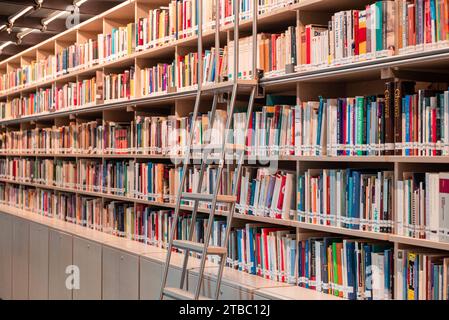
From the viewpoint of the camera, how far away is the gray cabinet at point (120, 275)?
4270 millimetres

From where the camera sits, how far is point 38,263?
597cm

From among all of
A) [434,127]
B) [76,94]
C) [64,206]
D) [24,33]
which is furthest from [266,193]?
[24,33]

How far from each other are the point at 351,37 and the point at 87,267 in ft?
9.75

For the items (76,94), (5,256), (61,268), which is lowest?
(5,256)

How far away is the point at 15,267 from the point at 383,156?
4886mm

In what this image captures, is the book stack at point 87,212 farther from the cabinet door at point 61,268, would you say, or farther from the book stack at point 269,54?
the book stack at point 269,54

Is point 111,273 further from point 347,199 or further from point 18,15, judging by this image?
point 18,15

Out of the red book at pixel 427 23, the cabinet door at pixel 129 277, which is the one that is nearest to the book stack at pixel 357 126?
the red book at pixel 427 23

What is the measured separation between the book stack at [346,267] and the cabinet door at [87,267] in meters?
2.04

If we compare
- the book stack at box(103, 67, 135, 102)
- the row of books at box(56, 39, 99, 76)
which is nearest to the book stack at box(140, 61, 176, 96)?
the book stack at box(103, 67, 135, 102)

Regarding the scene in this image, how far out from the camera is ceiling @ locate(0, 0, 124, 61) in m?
5.89

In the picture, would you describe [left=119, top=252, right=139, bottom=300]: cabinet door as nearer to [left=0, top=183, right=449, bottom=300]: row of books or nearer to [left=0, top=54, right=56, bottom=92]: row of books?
[left=0, top=183, right=449, bottom=300]: row of books
